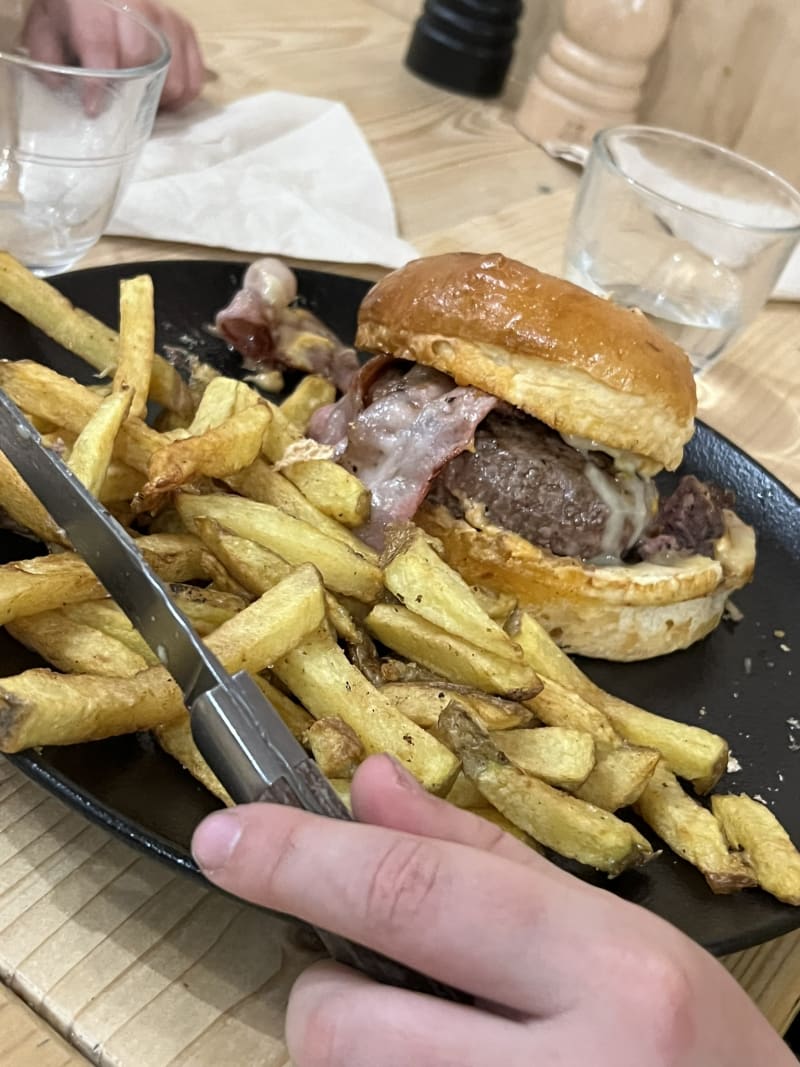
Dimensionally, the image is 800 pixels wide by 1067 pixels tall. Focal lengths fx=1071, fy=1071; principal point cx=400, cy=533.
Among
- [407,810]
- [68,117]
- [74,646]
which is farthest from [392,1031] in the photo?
[68,117]

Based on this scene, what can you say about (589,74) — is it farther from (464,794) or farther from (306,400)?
(464,794)

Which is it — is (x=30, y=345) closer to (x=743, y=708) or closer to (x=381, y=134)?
(x=743, y=708)

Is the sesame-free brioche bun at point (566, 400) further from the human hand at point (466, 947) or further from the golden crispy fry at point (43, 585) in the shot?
the human hand at point (466, 947)

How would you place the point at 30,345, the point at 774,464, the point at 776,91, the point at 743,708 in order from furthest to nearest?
the point at 776,91 < the point at 774,464 < the point at 30,345 < the point at 743,708

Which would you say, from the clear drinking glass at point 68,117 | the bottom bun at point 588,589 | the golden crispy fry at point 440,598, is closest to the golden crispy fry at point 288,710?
the golden crispy fry at point 440,598

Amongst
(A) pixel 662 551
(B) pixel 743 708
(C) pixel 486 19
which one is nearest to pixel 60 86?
(A) pixel 662 551

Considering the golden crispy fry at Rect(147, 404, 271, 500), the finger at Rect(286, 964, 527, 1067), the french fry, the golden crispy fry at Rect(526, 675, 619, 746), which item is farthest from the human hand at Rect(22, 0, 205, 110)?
the finger at Rect(286, 964, 527, 1067)

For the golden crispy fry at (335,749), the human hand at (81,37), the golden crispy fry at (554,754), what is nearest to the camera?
the golden crispy fry at (335,749)
